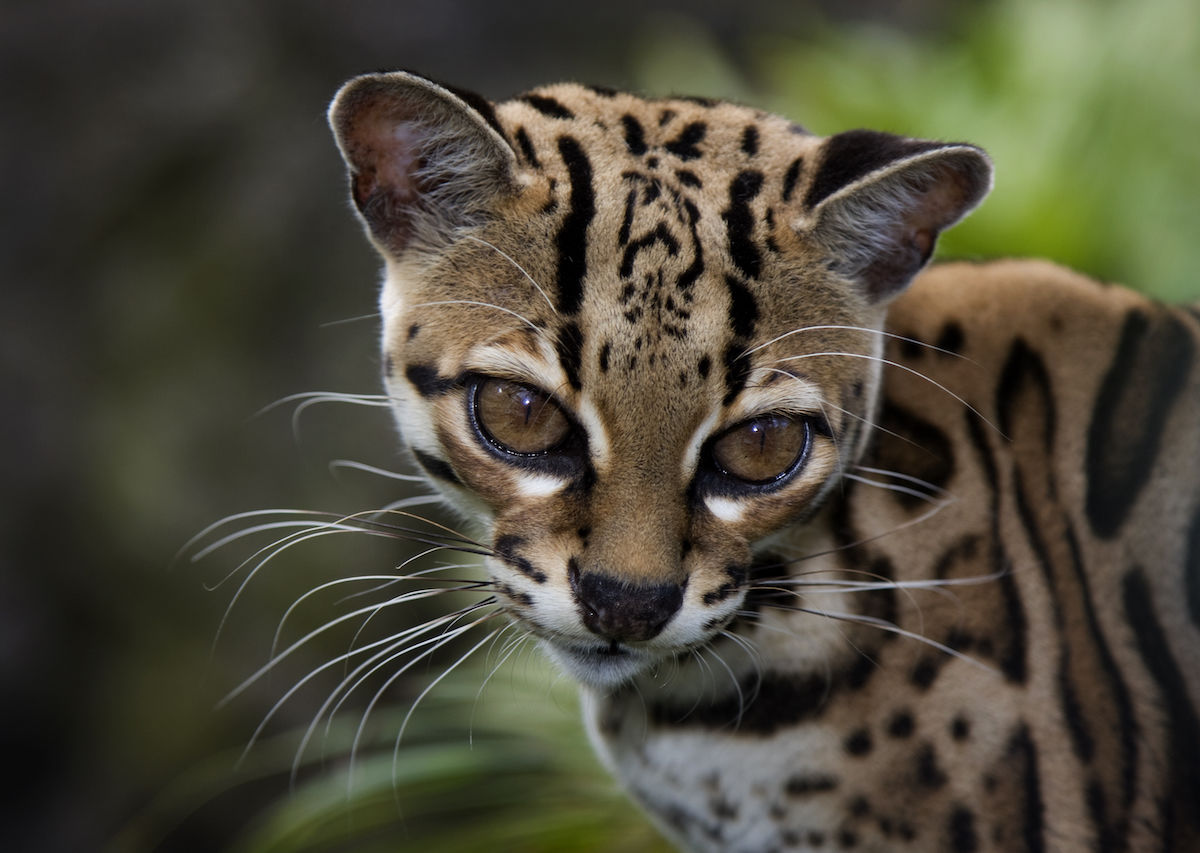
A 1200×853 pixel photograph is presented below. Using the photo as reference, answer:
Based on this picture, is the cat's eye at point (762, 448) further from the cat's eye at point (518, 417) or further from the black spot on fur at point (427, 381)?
the black spot on fur at point (427, 381)

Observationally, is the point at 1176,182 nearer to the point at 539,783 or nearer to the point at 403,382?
the point at 539,783

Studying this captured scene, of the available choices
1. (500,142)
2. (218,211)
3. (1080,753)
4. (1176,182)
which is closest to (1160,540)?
(1080,753)

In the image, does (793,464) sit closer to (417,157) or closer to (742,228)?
(742,228)

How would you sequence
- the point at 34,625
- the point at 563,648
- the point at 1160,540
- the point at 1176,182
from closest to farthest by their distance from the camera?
the point at 563,648 → the point at 1160,540 → the point at 1176,182 → the point at 34,625

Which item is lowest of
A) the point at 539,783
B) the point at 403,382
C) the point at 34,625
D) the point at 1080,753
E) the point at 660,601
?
the point at 34,625

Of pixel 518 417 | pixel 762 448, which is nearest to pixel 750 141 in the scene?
pixel 762 448

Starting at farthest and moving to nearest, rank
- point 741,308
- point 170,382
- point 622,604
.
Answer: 1. point 170,382
2. point 741,308
3. point 622,604
